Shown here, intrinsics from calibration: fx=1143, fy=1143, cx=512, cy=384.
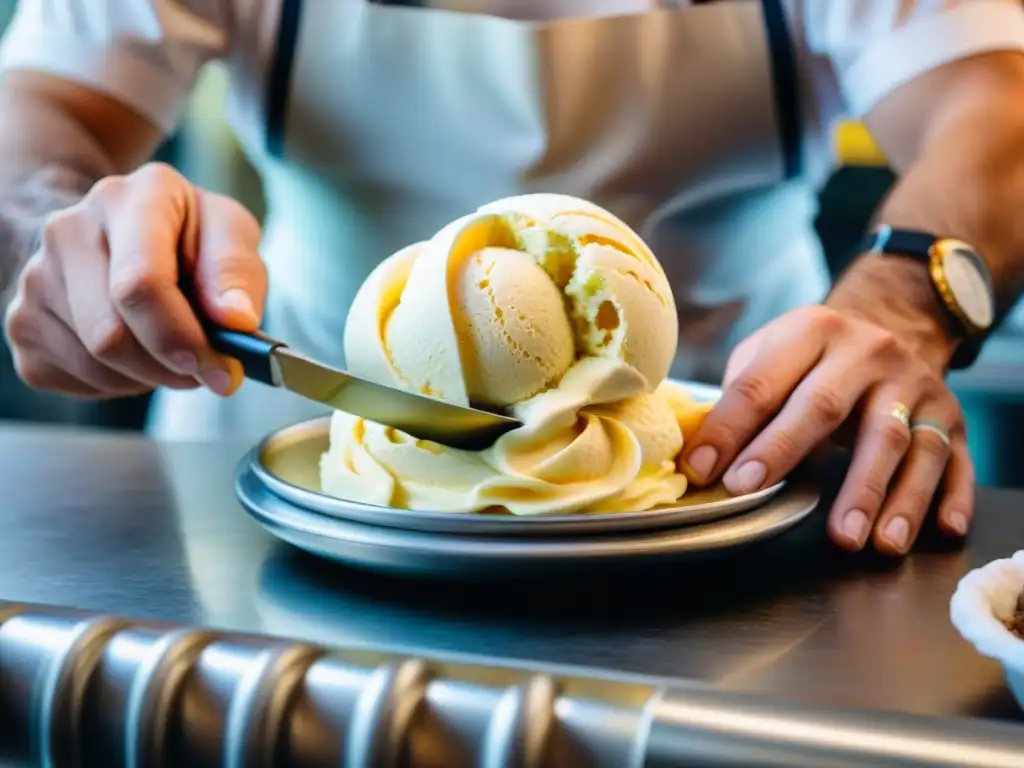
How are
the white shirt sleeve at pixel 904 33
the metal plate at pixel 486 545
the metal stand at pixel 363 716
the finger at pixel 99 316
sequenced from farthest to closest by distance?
the white shirt sleeve at pixel 904 33 < the finger at pixel 99 316 < the metal plate at pixel 486 545 < the metal stand at pixel 363 716

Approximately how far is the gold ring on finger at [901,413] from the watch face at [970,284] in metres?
0.22

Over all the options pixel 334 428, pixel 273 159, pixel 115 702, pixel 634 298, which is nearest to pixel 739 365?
pixel 634 298

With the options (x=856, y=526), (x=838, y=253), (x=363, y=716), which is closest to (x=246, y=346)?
(x=363, y=716)

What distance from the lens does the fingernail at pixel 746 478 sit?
0.69 meters

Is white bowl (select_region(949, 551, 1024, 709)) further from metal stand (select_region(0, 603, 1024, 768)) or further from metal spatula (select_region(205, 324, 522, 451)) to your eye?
metal spatula (select_region(205, 324, 522, 451))

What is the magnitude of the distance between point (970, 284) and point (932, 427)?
26 centimetres

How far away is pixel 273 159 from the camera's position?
135 centimetres

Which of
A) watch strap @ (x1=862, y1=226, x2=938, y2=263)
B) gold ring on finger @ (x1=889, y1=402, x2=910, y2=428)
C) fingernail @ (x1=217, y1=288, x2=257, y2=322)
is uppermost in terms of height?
fingernail @ (x1=217, y1=288, x2=257, y2=322)

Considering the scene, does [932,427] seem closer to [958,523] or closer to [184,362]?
[958,523]

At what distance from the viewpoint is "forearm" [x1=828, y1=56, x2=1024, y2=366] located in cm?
101

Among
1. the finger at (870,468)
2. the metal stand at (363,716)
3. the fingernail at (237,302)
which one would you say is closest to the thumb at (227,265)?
the fingernail at (237,302)

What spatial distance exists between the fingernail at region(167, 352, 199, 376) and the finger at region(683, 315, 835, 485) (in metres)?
0.33

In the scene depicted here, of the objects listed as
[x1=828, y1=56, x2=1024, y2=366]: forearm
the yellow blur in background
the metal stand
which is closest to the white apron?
[x1=828, y1=56, x2=1024, y2=366]: forearm

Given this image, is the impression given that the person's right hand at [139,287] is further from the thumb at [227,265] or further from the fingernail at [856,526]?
the fingernail at [856,526]
